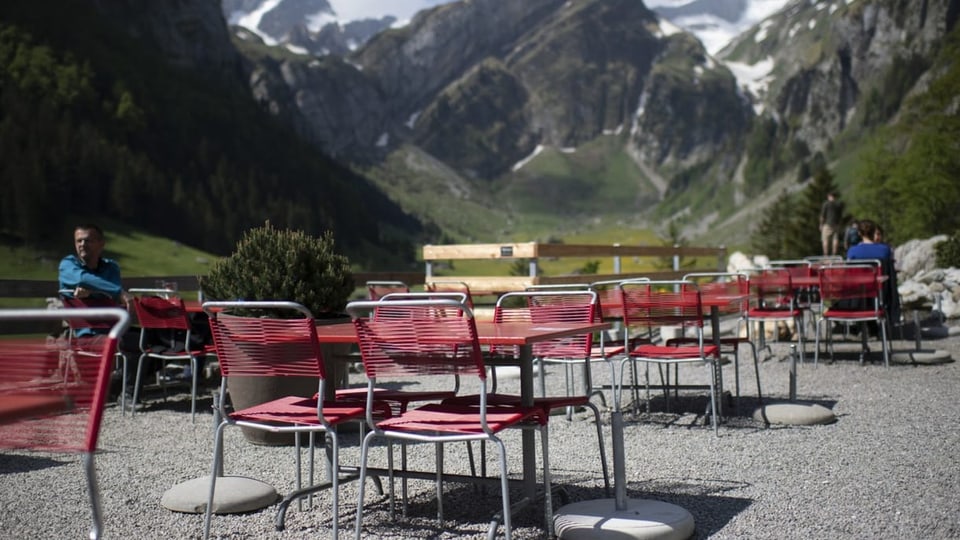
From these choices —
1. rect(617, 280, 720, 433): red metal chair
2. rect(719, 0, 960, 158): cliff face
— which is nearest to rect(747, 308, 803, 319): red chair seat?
rect(617, 280, 720, 433): red metal chair

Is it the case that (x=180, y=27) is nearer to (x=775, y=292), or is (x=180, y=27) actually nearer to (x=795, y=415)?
(x=775, y=292)

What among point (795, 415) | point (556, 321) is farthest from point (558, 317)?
point (795, 415)

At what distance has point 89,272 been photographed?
25.3 ft

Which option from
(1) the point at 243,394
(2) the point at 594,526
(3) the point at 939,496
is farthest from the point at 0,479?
(3) the point at 939,496

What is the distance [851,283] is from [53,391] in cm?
861

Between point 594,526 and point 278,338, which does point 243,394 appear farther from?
point 594,526

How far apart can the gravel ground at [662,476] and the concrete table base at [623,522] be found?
151 millimetres

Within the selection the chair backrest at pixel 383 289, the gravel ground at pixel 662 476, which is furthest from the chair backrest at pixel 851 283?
the chair backrest at pixel 383 289

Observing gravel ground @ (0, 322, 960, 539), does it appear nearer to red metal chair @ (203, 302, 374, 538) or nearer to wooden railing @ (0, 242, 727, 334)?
red metal chair @ (203, 302, 374, 538)

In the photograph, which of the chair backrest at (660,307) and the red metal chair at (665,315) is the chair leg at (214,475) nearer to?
the red metal chair at (665,315)

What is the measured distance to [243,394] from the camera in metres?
6.34

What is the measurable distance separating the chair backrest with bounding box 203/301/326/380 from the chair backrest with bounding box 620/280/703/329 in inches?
128

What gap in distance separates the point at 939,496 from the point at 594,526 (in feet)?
6.06

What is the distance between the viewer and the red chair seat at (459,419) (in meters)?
3.42
